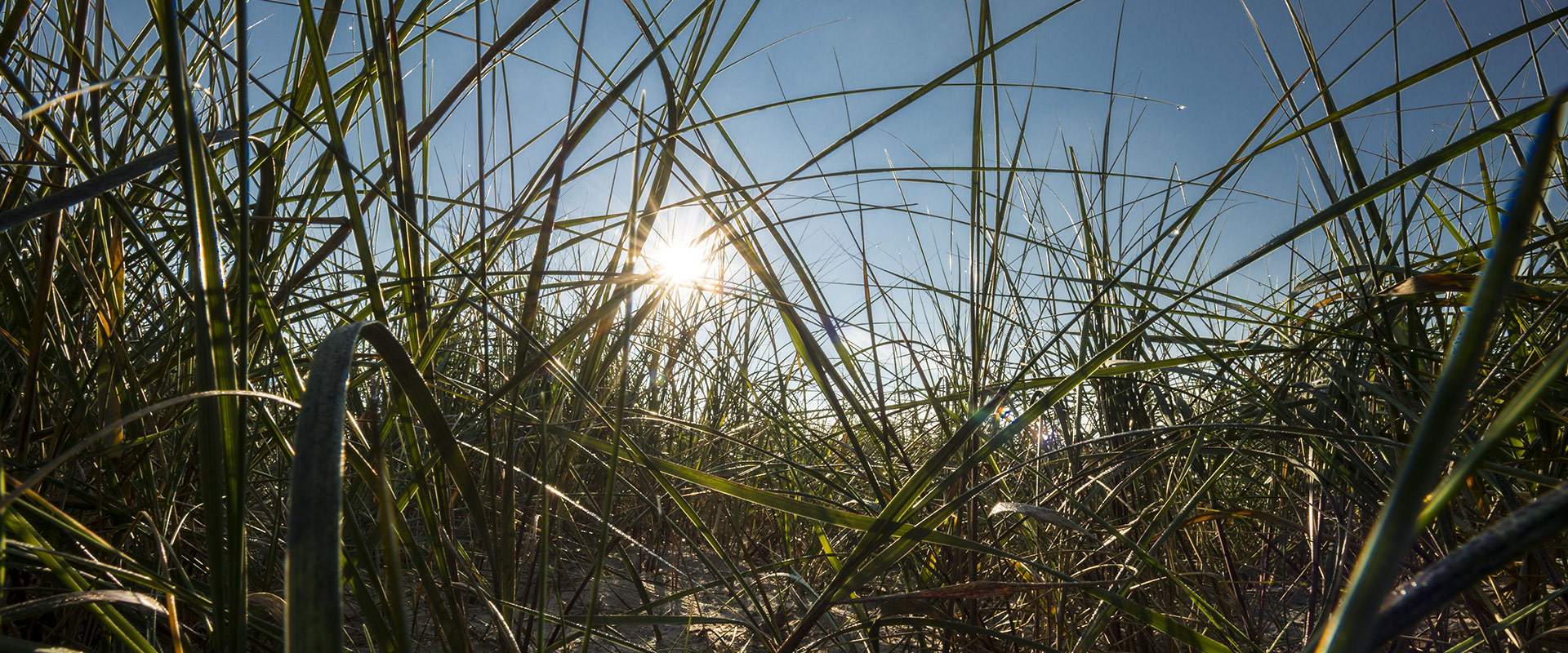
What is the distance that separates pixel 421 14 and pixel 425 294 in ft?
1.32

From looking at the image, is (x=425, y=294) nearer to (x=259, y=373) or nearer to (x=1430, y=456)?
(x=259, y=373)

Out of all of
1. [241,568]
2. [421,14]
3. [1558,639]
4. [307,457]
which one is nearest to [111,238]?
[421,14]

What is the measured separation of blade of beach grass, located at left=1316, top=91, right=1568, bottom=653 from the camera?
0.69ft

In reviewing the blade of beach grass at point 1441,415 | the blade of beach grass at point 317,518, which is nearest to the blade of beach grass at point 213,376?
the blade of beach grass at point 317,518

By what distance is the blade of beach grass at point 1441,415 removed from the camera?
0.69 ft

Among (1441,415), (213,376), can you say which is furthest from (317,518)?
(1441,415)

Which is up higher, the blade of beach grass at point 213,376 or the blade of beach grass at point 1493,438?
the blade of beach grass at point 213,376

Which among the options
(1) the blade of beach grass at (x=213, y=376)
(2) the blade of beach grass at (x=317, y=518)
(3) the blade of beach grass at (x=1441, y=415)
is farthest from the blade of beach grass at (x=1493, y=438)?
(1) the blade of beach grass at (x=213, y=376)

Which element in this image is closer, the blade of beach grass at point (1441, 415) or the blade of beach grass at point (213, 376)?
the blade of beach grass at point (1441, 415)

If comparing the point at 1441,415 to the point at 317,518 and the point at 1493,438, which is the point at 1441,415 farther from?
the point at 317,518

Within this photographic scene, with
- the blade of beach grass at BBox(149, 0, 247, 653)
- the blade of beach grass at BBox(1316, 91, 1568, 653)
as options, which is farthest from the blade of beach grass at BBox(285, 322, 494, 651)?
the blade of beach grass at BBox(1316, 91, 1568, 653)

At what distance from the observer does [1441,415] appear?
0.23 m

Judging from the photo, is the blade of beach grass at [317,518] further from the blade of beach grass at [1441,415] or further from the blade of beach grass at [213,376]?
the blade of beach grass at [1441,415]

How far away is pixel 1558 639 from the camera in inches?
39.4
